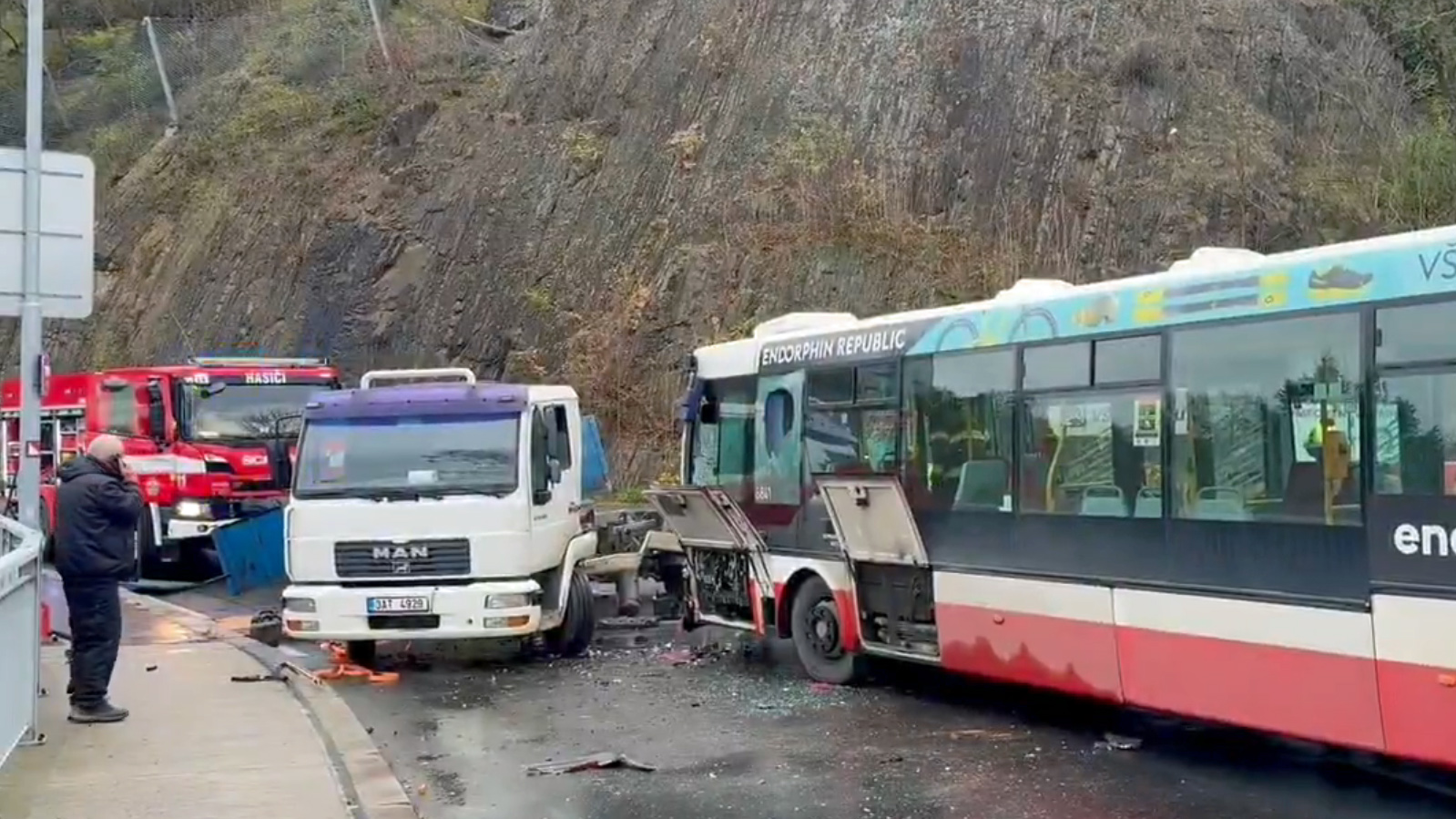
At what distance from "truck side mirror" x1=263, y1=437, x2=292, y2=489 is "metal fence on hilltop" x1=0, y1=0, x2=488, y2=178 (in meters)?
13.2

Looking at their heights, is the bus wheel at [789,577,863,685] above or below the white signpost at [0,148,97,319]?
below

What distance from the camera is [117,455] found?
1031cm

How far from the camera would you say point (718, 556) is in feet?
44.7

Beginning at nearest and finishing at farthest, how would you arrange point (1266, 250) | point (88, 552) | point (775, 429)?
point (88, 552)
point (775, 429)
point (1266, 250)

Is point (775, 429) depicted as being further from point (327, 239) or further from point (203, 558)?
point (327, 239)

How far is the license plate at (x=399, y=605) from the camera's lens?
1313 cm

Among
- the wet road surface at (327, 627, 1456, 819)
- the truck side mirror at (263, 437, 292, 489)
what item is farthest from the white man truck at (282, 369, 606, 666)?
the truck side mirror at (263, 437, 292, 489)

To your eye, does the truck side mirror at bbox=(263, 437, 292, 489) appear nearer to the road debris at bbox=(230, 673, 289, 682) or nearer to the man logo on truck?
the man logo on truck

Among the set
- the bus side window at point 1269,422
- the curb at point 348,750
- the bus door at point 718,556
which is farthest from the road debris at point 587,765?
the bus door at point 718,556

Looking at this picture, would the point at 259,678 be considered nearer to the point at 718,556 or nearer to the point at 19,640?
the point at 19,640

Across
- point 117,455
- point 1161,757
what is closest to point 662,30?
point 117,455

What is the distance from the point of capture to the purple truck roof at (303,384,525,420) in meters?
13.8

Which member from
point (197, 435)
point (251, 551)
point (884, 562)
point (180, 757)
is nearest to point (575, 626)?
point (884, 562)

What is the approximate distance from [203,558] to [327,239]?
10.5 m
